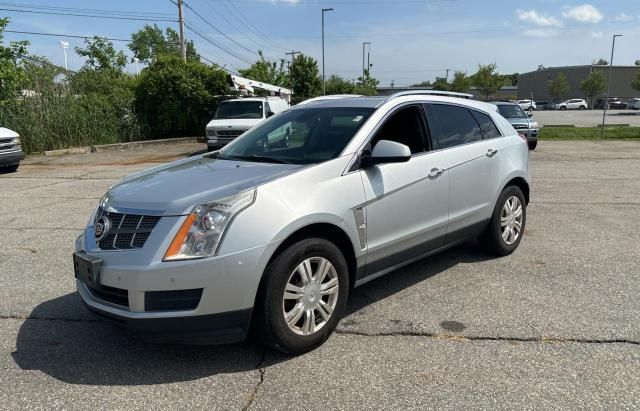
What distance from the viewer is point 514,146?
5.55 metres

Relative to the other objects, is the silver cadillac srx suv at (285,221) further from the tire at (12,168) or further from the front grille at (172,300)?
the tire at (12,168)

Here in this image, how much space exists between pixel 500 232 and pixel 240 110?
14.1m

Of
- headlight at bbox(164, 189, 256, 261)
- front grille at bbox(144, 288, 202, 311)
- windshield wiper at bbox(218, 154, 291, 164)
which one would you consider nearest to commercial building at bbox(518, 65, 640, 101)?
windshield wiper at bbox(218, 154, 291, 164)

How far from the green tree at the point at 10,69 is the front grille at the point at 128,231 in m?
17.7

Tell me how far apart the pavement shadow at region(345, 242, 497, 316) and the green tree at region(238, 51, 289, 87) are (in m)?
29.2

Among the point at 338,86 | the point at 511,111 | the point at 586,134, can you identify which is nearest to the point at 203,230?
the point at 511,111

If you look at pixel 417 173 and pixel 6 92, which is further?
pixel 6 92

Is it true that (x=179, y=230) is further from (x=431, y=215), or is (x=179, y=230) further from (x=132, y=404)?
(x=431, y=215)

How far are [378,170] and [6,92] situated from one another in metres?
18.6

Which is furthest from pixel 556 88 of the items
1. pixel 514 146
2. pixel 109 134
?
pixel 514 146

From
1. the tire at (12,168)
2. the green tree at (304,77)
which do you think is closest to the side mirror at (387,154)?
the tire at (12,168)

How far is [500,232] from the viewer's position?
17.5 ft

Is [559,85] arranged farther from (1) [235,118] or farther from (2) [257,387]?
(2) [257,387]

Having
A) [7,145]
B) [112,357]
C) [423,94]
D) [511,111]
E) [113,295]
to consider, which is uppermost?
[423,94]
